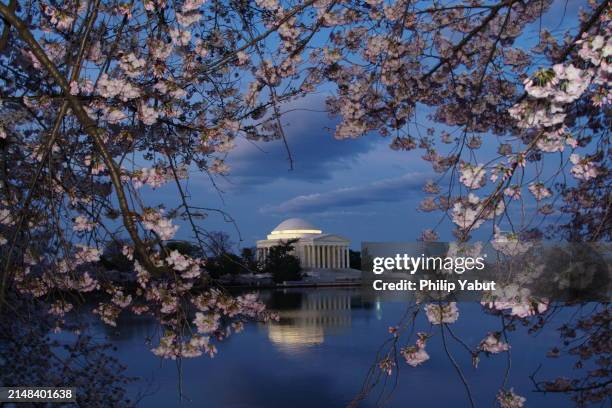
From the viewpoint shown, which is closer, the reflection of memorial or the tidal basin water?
the tidal basin water

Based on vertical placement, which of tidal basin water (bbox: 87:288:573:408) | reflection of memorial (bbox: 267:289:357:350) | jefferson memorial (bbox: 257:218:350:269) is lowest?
tidal basin water (bbox: 87:288:573:408)

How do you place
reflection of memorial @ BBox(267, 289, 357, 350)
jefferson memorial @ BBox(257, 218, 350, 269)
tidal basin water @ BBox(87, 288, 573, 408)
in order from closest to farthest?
tidal basin water @ BBox(87, 288, 573, 408), reflection of memorial @ BBox(267, 289, 357, 350), jefferson memorial @ BBox(257, 218, 350, 269)

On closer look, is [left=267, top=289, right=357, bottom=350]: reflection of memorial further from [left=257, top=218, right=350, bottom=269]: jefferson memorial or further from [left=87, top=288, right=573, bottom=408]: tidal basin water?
[left=257, top=218, right=350, bottom=269]: jefferson memorial

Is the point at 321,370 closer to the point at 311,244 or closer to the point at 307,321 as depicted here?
the point at 307,321

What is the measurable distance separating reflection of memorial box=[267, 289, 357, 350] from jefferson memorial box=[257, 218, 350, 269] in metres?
29.4

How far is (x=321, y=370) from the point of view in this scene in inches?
774

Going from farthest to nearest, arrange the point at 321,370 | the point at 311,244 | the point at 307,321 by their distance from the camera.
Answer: the point at 311,244 → the point at 307,321 → the point at 321,370

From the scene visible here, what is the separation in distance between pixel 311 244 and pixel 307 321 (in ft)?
141

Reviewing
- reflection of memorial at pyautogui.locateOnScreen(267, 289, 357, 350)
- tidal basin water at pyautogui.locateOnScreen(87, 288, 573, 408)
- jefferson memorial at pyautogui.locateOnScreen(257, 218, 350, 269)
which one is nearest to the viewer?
tidal basin water at pyautogui.locateOnScreen(87, 288, 573, 408)

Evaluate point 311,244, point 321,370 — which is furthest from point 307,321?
point 311,244

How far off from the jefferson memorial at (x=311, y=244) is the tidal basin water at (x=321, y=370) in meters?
43.1

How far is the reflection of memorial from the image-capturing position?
1016 inches

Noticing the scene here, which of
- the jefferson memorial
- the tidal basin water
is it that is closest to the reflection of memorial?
the tidal basin water

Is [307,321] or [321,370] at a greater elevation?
[307,321]
